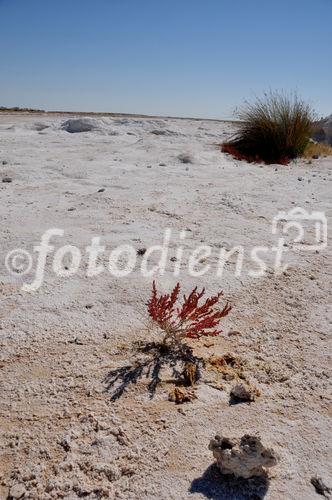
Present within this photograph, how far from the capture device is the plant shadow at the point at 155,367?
1798 mm

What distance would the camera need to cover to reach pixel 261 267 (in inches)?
→ 116

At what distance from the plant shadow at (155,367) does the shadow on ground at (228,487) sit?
43cm

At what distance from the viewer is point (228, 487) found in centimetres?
137

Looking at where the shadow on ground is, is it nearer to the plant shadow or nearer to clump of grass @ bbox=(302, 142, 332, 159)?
the plant shadow

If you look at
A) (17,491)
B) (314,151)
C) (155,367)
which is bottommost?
(17,491)

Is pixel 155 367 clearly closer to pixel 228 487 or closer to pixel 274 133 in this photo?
pixel 228 487

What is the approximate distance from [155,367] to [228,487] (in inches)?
25.7

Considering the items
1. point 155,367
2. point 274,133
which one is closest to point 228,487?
point 155,367

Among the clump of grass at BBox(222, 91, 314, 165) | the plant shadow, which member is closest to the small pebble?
the plant shadow

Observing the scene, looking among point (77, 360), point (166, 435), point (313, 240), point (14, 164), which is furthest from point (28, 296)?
point (14, 164)

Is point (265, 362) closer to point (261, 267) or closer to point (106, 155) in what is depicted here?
point (261, 267)

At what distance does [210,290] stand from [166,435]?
1.16 meters

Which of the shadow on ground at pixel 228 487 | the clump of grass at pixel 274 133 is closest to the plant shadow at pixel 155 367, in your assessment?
the shadow on ground at pixel 228 487

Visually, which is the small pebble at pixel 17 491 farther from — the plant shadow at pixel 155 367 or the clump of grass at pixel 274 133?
the clump of grass at pixel 274 133
